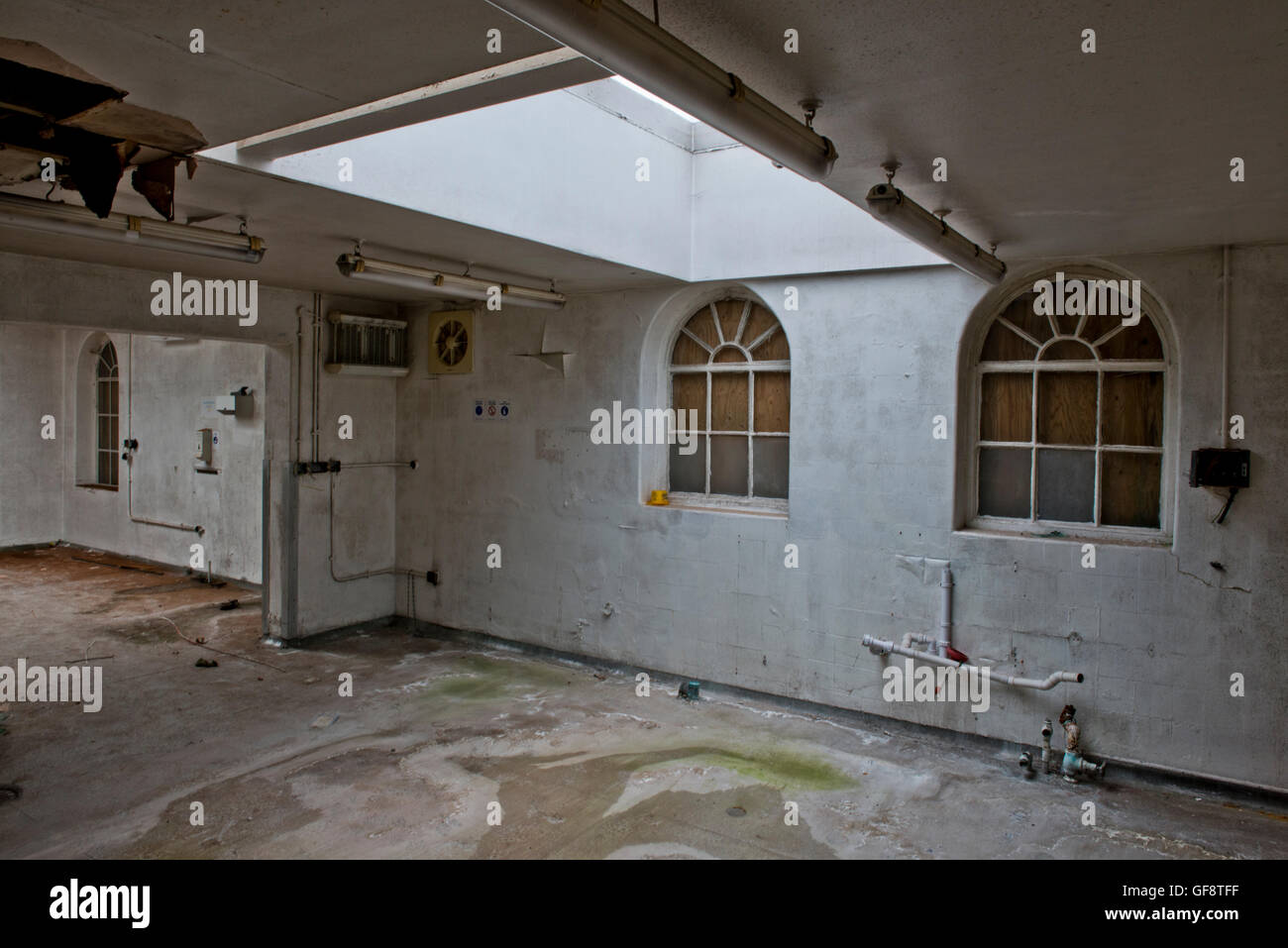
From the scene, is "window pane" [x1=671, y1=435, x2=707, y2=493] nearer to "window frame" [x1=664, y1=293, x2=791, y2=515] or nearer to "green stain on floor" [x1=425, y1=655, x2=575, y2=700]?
"window frame" [x1=664, y1=293, x2=791, y2=515]

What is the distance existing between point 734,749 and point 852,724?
2.85 feet

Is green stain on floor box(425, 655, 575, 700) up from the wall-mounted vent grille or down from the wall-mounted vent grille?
down

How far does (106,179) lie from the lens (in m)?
2.54

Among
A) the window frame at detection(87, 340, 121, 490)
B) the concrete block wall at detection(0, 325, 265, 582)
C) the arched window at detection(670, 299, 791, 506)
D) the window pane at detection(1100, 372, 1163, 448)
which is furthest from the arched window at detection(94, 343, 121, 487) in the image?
the window pane at detection(1100, 372, 1163, 448)

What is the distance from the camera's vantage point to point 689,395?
240 inches

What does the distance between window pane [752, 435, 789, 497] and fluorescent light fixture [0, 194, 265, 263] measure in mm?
3324

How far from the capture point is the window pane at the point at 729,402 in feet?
19.2

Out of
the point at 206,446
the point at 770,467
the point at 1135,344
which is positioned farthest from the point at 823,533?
the point at 206,446

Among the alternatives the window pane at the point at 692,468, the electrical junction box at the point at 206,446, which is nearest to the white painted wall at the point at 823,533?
the window pane at the point at 692,468

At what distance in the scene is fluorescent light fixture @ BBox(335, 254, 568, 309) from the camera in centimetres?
459

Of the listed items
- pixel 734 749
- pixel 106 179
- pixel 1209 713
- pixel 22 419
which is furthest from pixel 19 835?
pixel 22 419

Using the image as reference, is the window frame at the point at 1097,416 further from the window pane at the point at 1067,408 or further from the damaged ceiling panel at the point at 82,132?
the damaged ceiling panel at the point at 82,132
